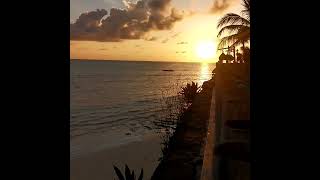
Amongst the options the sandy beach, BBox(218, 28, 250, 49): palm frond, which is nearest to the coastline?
the sandy beach

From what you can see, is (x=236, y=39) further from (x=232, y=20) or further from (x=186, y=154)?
(x=186, y=154)

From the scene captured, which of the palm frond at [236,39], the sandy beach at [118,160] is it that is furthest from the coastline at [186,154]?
the palm frond at [236,39]

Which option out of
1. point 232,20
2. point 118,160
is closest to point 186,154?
point 118,160

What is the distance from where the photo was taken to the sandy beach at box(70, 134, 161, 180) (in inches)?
384

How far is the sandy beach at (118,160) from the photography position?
9750 millimetres

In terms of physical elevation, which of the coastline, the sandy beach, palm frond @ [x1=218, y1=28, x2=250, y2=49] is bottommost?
the sandy beach

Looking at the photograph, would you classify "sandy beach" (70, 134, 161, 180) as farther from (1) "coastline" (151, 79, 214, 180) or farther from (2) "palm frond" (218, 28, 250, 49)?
(2) "palm frond" (218, 28, 250, 49)

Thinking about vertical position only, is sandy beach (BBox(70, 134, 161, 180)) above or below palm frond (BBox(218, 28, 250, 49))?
below

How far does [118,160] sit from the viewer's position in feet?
37.5
